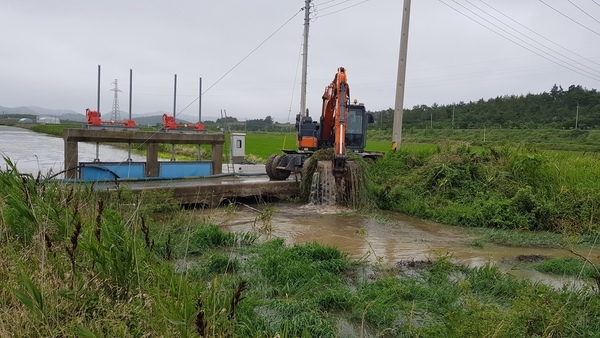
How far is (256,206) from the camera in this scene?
12.3 metres

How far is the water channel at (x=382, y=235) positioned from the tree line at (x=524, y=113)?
126 ft

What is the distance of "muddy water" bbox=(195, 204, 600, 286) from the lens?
694cm

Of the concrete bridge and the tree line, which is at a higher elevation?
the tree line

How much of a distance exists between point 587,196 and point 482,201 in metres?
2.04

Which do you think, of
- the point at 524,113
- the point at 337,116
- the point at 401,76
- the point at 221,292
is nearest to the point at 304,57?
the point at 401,76

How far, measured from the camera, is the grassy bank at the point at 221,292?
2.83 metres

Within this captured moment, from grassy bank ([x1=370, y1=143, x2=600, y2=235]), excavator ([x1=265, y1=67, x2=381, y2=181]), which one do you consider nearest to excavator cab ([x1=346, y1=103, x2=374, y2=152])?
excavator ([x1=265, y1=67, x2=381, y2=181])

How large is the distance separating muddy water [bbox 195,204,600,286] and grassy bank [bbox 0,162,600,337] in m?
0.88

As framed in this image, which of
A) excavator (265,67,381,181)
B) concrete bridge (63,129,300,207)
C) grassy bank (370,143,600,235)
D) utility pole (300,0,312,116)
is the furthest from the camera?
utility pole (300,0,312,116)

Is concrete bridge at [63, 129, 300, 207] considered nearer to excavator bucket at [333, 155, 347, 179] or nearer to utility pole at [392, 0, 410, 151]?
excavator bucket at [333, 155, 347, 179]

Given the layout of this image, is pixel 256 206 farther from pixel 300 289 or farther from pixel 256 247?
pixel 300 289

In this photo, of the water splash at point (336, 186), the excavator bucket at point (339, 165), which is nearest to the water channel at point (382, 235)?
the water splash at point (336, 186)

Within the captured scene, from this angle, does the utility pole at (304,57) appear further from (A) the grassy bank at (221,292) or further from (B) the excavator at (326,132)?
(A) the grassy bank at (221,292)

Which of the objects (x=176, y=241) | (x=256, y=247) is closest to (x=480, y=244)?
(x=256, y=247)
